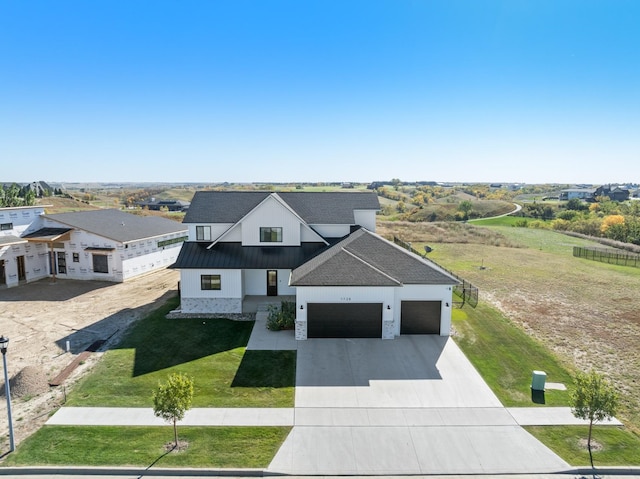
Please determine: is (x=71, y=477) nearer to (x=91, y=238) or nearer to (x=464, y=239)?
(x=91, y=238)

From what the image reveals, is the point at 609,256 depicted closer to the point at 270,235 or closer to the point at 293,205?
the point at 293,205

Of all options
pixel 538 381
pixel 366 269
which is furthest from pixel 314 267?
pixel 538 381

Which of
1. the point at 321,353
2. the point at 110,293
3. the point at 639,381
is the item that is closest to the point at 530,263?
the point at 639,381

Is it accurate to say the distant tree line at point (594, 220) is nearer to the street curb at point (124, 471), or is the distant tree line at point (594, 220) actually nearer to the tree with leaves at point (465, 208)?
the tree with leaves at point (465, 208)

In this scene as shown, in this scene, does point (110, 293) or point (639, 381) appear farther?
point (110, 293)

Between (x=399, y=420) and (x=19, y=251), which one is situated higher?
(x=19, y=251)

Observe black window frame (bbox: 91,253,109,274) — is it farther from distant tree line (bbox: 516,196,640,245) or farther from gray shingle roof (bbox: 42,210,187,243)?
distant tree line (bbox: 516,196,640,245)

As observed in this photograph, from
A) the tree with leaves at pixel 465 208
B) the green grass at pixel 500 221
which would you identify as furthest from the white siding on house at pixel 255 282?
the tree with leaves at pixel 465 208
